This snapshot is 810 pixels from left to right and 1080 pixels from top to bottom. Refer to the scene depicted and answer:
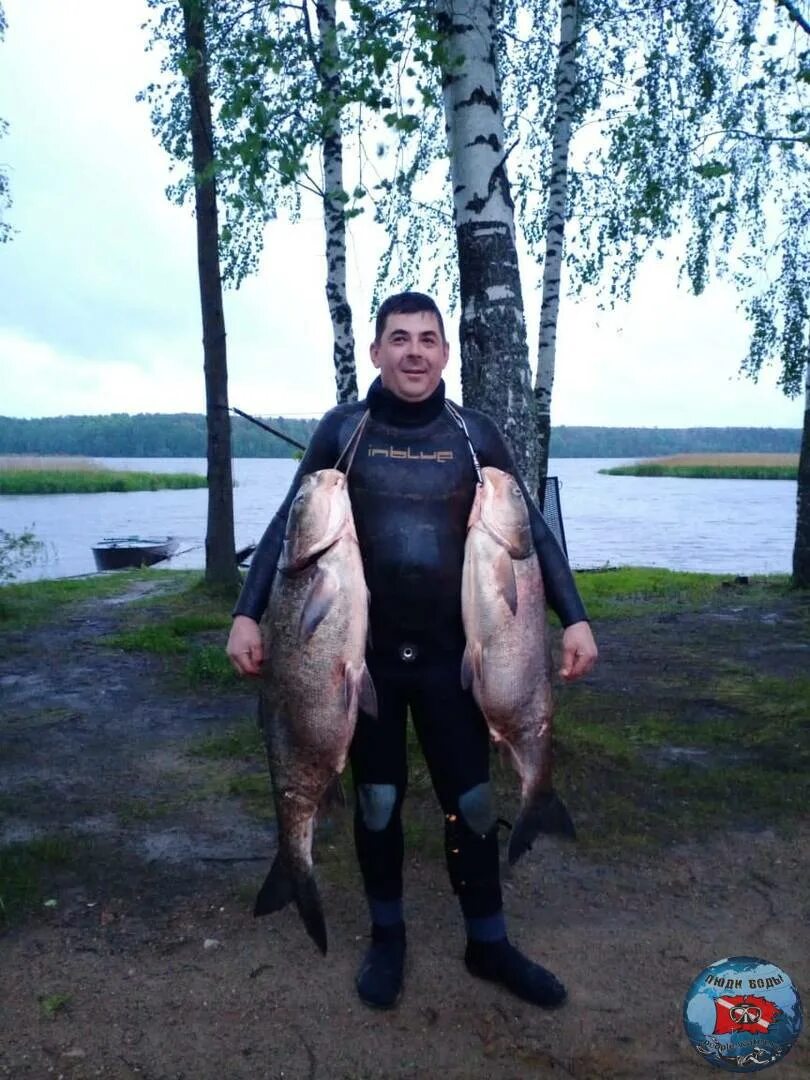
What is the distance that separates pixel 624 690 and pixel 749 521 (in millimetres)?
35350

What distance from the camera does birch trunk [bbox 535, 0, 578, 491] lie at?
10.5m

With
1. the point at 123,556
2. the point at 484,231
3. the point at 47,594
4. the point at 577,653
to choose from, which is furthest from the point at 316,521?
the point at 123,556

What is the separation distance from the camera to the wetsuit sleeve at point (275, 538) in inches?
136

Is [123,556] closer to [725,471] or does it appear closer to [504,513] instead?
[504,513]

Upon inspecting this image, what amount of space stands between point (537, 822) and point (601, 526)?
35.7m

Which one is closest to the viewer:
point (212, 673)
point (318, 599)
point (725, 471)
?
point (318, 599)

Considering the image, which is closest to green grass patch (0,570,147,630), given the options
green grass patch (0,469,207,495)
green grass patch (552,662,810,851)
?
green grass patch (552,662,810,851)

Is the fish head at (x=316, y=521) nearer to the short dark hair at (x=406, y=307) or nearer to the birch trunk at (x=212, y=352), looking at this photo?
the short dark hair at (x=406, y=307)

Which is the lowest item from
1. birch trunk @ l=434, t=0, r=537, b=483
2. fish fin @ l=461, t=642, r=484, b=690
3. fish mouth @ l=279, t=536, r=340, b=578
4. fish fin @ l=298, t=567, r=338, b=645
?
fish fin @ l=461, t=642, r=484, b=690

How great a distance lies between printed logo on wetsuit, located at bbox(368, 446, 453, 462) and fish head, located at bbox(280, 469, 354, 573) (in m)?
0.27

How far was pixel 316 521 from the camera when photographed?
315 centimetres

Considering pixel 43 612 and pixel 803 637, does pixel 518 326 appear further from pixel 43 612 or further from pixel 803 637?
pixel 43 612

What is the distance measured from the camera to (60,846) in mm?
4902

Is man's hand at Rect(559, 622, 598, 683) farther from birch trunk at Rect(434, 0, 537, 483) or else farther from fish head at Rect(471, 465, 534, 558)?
birch trunk at Rect(434, 0, 537, 483)
